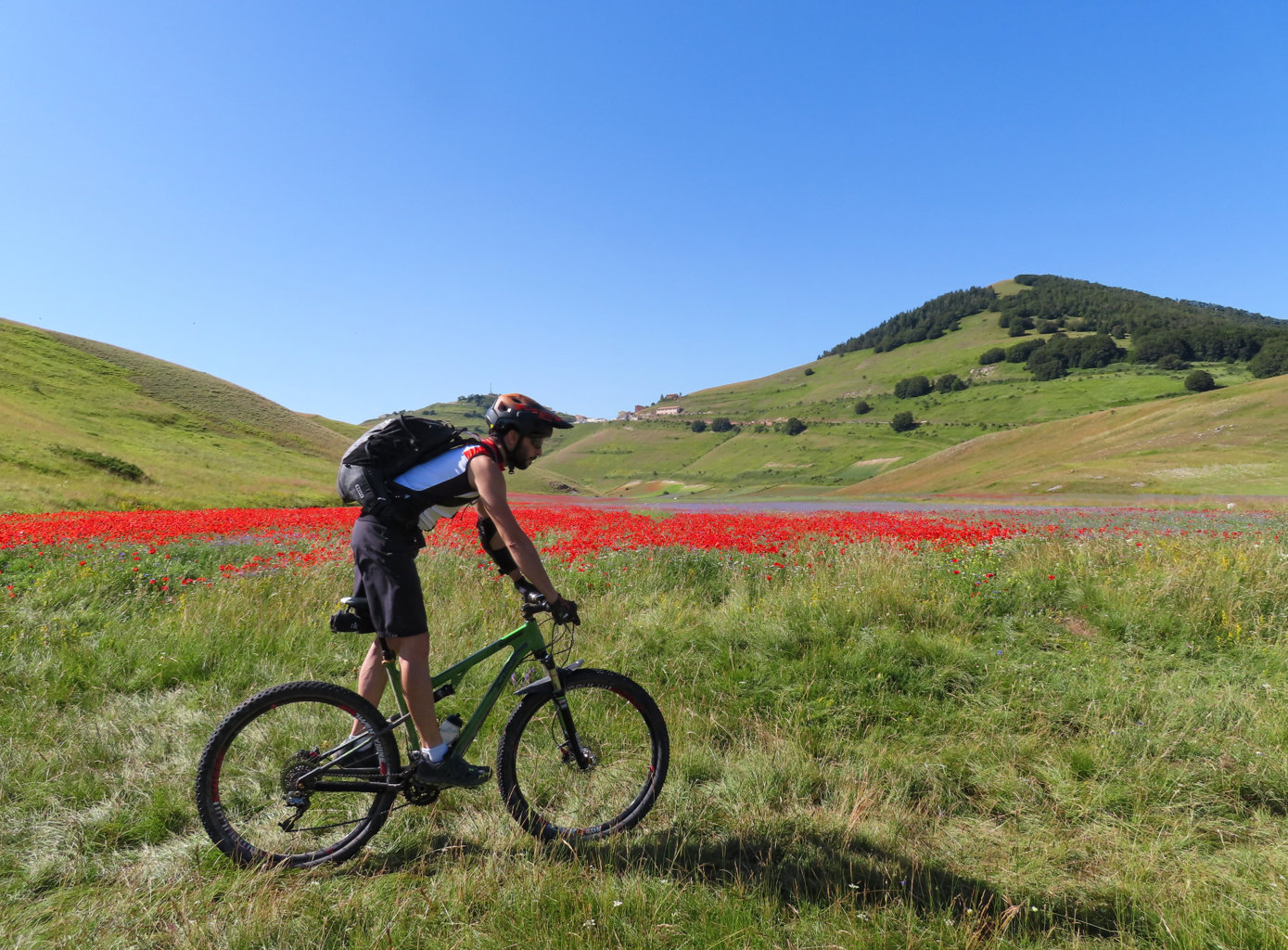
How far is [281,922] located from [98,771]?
2354 mm

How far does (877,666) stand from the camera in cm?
547

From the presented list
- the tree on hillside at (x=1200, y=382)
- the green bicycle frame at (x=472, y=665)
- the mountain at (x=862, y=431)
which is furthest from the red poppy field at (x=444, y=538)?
the tree on hillside at (x=1200, y=382)

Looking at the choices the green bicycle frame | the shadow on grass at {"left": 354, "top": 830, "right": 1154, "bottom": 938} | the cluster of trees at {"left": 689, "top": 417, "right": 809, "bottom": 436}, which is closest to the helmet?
the green bicycle frame

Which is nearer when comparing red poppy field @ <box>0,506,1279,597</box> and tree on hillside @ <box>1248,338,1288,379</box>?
red poppy field @ <box>0,506,1279,597</box>

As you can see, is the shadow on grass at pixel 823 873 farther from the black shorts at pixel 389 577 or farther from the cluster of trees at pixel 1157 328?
the cluster of trees at pixel 1157 328

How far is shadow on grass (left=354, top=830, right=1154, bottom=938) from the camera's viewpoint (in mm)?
2840

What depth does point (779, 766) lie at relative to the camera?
4.11m

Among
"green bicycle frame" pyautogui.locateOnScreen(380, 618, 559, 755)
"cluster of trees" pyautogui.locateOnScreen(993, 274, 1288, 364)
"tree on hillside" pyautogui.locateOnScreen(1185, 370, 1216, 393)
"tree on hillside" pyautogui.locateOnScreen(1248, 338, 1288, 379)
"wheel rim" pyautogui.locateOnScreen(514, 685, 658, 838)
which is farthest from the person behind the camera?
"cluster of trees" pyautogui.locateOnScreen(993, 274, 1288, 364)

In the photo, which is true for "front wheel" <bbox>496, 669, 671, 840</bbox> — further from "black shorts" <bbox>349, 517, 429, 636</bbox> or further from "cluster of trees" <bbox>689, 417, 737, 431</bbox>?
"cluster of trees" <bbox>689, 417, 737, 431</bbox>

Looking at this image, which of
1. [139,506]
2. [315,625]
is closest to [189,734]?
[315,625]

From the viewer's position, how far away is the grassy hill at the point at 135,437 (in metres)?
32.5

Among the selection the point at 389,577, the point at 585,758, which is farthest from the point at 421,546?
the point at 585,758

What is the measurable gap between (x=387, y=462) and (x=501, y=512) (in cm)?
77

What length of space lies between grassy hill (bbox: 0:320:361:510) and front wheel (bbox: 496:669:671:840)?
2922 cm
